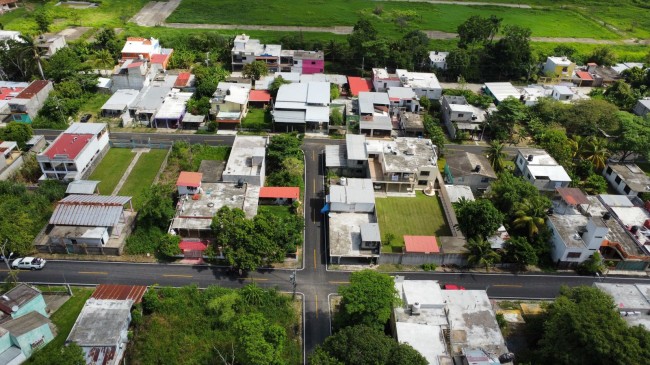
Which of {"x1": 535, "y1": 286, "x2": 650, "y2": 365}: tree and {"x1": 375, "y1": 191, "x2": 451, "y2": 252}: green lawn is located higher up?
{"x1": 535, "y1": 286, "x2": 650, "y2": 365}: tree

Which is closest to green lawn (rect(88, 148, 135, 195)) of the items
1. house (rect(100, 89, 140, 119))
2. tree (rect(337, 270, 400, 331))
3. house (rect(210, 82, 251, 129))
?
house (rect(100, 89, 140, 119))

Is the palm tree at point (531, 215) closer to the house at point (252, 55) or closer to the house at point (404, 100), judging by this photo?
the house at point (404, 100)

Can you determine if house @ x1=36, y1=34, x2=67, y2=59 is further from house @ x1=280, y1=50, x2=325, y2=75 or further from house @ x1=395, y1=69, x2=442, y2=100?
house @ x1=395, y1=69, x2=442, y2=100

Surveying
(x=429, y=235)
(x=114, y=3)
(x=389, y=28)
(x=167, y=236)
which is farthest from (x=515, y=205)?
(x=114, y=3)

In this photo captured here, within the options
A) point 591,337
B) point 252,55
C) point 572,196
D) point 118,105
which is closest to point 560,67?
point 572,196

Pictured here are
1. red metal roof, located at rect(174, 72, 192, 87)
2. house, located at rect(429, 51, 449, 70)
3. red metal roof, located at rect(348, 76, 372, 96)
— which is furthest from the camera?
house, located at rect(429, 51, 449, 70)

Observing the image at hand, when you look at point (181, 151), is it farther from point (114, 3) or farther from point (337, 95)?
point (114, 3)
